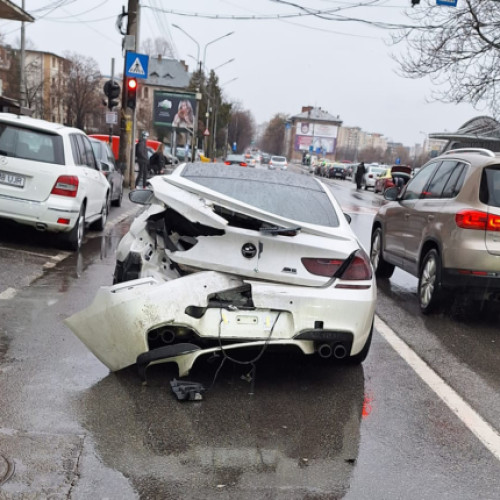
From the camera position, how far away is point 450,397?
4.72 m

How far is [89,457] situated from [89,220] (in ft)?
24.9

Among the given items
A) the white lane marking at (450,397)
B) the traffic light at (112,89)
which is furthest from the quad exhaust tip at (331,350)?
the traffic light at (112,89)

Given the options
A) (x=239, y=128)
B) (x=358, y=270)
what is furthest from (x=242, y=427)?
(x=239, y=128)

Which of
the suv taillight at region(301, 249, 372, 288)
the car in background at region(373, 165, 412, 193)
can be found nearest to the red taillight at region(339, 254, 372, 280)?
the suv taillight at region(301, 249, 372, 288)

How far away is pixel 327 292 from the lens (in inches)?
177

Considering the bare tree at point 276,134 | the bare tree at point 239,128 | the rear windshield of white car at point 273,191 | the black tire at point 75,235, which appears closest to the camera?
the rear windshield of white car at point 273,191

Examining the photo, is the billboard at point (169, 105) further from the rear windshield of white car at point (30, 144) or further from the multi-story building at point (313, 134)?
the multi-story building at point (313, 134)

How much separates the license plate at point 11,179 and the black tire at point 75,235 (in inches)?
37.8

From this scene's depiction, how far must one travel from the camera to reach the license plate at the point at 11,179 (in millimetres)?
8844

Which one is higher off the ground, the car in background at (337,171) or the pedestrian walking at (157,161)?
the pedestrian walking at (157,161)

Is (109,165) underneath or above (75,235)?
above

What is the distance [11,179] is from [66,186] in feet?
2.34

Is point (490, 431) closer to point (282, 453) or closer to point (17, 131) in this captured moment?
point (282, 453)

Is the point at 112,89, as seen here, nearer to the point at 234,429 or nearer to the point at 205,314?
the point at 205,314
